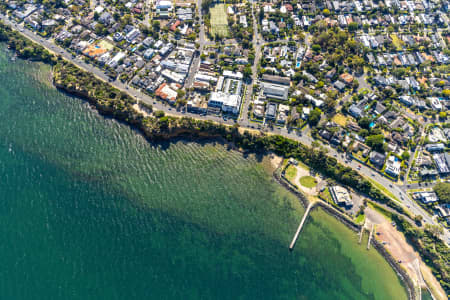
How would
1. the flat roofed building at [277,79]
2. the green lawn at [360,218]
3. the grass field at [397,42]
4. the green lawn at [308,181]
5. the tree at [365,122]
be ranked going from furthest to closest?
the grass field at [397,42] < the flat roofed building at [277,79] < the tree at [365,122] < the green lawn at [308,181] < the green lawn at [360,218]

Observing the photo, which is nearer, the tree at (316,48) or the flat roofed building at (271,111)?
the flat roofed building at (271,111)

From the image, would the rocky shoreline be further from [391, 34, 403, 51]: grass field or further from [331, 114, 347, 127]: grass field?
[391, 34, 403, 51]: grass field

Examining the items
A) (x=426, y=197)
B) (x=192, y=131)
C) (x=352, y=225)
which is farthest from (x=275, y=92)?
(x=426, y=197)

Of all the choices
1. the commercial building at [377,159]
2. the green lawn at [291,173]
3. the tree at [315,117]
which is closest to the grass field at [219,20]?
the tree at [315,117]

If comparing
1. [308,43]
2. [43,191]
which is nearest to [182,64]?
[308,43]

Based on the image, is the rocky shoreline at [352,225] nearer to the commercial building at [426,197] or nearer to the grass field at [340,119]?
the commercial building at [426,197]

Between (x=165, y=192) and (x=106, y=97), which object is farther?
(x=106, y=97)

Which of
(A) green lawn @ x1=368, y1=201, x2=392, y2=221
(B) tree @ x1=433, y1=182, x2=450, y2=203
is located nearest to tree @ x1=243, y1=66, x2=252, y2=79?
(A) green lawn @ x1=368, y1=201, x2=392, y2=221

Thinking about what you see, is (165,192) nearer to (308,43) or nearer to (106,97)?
(106,97)
